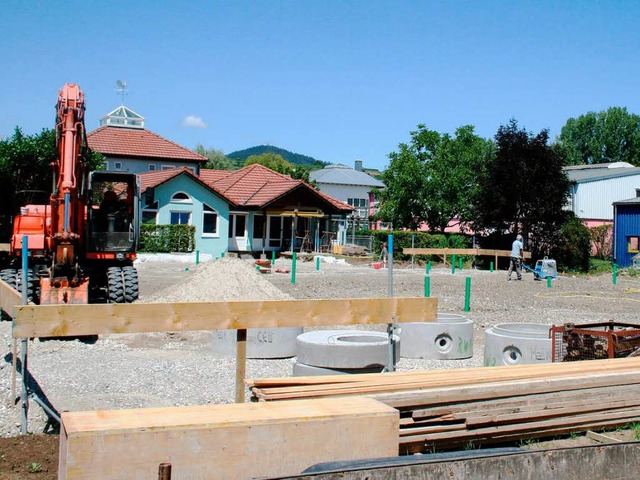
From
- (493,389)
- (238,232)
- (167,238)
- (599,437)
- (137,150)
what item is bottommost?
(599,437)

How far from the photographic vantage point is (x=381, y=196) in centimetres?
5728

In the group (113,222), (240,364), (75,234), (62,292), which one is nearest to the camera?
(240,364)

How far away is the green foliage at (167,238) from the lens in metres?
39.7

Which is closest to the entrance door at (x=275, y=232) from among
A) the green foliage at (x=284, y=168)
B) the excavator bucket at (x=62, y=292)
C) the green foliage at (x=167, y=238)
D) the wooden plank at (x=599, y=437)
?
the green foliage at (x=167, y=238)

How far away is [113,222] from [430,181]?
39058mm

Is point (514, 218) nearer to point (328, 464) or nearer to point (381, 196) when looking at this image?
point (381, 196)

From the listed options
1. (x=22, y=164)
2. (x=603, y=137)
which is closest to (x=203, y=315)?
(x=22, y=164)

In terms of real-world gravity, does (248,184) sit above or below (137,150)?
below

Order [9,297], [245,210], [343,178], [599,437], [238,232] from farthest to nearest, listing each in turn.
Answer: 1. [343,178]
2. [238,232]
3. [245,210]
4. [9,297]
5. [599,437]

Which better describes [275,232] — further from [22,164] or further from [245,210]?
[22,164]

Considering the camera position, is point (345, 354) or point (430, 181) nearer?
point (345, 354)

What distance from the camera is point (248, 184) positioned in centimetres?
4991

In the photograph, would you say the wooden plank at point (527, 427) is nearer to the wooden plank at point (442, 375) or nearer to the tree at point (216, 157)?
the wooden plank at point (442, 375)

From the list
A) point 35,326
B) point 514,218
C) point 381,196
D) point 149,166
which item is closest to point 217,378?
point 35,326
